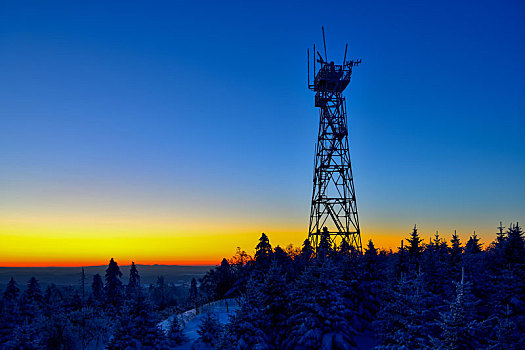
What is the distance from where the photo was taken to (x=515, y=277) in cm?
2739

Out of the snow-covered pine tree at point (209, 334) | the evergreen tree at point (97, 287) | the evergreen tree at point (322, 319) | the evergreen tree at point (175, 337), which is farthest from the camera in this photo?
the evergreen tree at point (97, 287)

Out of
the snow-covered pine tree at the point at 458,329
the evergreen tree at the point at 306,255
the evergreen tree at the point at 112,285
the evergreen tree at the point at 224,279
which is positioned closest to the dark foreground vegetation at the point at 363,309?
the snow-covered pine tree at the point at 458,329

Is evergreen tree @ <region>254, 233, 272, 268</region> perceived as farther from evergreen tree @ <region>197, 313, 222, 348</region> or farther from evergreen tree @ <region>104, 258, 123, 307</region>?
evergreen tree @ <region>104, 258, 123, 307</region>

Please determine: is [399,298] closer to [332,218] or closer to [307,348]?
[307,348]

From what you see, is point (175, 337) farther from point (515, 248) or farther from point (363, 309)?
point (515, 248)

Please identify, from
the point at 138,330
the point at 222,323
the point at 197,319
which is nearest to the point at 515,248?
the point at 138,330

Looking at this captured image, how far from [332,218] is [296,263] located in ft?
96.3

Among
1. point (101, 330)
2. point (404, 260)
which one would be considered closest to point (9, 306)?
point (101, 330)

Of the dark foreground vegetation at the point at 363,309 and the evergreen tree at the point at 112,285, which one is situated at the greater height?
the dark foreground vegetation at the point at 363,309

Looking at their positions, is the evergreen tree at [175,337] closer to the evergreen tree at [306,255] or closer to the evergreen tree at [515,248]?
the evergreen tree at [306,255]

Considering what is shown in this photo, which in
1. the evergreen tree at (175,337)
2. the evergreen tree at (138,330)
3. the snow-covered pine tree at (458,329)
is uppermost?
the snow-covered pine tree at (458,329)

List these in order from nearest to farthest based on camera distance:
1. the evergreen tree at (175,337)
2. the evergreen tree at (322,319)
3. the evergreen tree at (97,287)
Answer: the evergreen tree at (322,319), the evergreen tree at (175,337), the evergreen tree at (97,287)

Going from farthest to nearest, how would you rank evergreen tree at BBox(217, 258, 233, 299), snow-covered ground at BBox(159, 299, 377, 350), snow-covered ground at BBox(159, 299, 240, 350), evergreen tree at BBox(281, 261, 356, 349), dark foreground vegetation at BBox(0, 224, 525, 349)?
evergreen tree at BBox(217, 258, 233, 299) → snow-covered ground at BBox(159, 299, 240, 350) → snow-covered ground at BBox(159, 299, 377, 350) → evergreen tree at BBox(281, 261, 356, 349) → dark foreground vegetation at BBox(0, 224, 525, 349)

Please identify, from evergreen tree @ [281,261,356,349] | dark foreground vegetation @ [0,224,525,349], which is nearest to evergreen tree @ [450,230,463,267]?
dark foreground vegetation @ [0,224,525,349]
